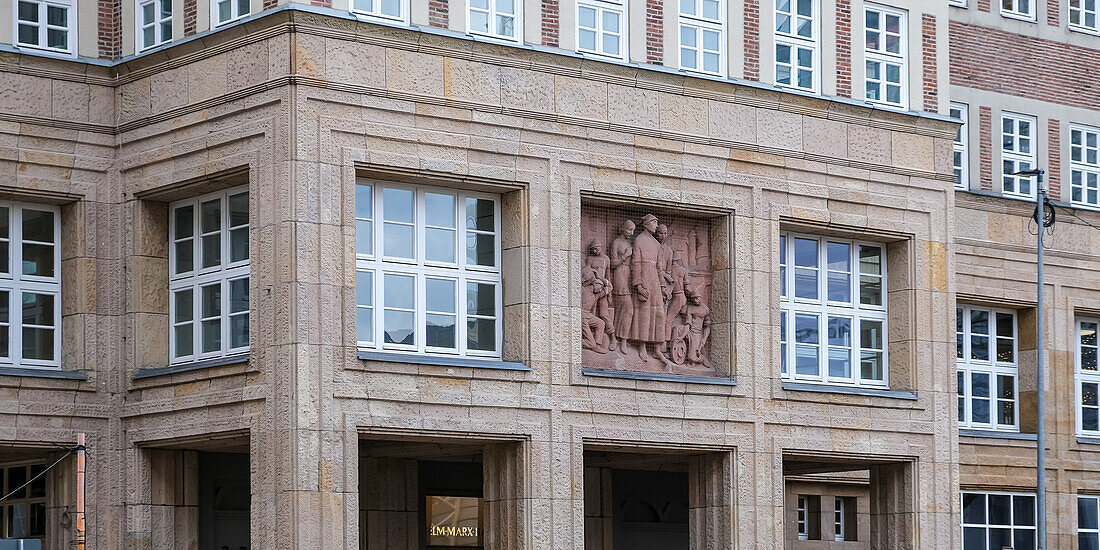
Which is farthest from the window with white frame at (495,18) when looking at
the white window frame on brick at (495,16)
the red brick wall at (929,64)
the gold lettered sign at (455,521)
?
the gold lettered sign at (455,521)

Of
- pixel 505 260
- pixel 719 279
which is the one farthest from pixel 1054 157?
pixel 505 260

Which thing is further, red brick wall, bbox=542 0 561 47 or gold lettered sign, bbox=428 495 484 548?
gold lettered sign, bbox=428 495 484 548

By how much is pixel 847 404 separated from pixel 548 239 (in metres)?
5.19

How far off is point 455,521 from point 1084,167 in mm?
12881

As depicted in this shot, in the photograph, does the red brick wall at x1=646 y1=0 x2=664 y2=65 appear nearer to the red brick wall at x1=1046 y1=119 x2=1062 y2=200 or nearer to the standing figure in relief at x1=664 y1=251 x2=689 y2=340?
the standing figure in relief at x1=664 y1=251 x2=689 y2=340

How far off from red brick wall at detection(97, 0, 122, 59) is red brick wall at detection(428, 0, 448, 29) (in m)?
4.03

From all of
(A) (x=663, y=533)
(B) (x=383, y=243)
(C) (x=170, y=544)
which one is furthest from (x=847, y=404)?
(C) (x=170, y=544)

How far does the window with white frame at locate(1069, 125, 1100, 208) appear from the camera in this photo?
35125 millimetres

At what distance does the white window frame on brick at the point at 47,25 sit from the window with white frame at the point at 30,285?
1945 millimetres

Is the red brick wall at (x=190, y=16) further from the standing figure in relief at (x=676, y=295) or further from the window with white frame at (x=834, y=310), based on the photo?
the window with white frame at (x=834, y=310)

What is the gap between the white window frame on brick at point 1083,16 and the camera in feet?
117

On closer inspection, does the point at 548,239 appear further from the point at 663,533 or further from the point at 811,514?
the point at 811,514

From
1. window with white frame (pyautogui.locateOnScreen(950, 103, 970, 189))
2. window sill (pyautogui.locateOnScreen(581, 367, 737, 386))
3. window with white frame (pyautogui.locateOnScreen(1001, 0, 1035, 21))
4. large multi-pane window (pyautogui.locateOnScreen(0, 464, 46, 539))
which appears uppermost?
window with white frame (pyautogui.locateOnScreen(1001, 0, 1035, 21))

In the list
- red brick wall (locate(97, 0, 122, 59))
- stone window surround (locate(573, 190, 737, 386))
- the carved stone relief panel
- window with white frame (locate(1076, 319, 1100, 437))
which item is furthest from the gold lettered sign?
window with white frame (locate(1076, 319, 1100, 437))
